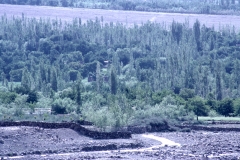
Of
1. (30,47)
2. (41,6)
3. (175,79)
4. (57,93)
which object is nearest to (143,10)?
(41,6)

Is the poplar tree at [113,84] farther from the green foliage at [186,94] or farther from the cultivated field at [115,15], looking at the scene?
the cultivated field at [115,15]

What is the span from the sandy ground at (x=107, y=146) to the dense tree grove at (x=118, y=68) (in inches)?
167

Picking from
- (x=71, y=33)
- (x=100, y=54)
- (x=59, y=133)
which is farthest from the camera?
(x=71, y=33)

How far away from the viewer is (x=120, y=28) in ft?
438

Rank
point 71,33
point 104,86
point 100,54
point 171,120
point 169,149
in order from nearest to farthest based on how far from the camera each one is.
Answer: point 169,149
point 171,120
point 104,86
point 100,54
point 71,33

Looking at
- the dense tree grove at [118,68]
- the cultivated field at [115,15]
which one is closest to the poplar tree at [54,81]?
the dense tree grove at [118,68]

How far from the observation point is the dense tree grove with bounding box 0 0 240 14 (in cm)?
16362

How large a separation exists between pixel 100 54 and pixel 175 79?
85.8ft

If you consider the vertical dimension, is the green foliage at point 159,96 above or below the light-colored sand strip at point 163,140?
above

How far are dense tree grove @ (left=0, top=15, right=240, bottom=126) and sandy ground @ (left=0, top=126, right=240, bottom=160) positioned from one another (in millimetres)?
4250

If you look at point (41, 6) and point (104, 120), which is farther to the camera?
point (41, 6)

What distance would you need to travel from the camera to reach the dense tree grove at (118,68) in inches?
3098

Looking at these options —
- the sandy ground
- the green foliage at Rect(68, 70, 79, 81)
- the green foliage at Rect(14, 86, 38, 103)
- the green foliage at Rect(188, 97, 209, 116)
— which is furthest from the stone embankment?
the green foliage at Rect(68, 70, 79, 81)

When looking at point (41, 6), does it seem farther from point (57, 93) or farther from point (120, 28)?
point (57, 93)
